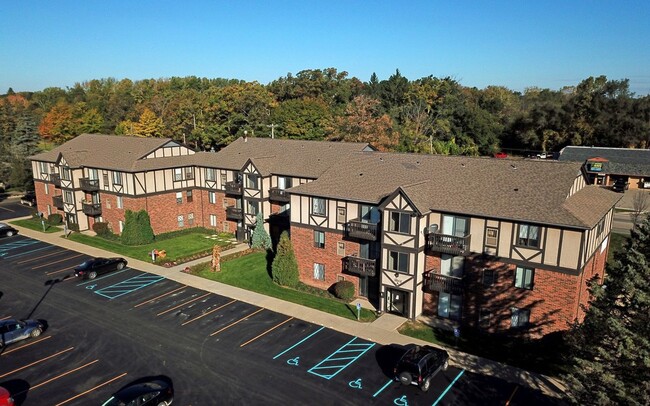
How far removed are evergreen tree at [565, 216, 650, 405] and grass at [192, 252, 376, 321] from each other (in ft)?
50.2

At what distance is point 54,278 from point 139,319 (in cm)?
1334

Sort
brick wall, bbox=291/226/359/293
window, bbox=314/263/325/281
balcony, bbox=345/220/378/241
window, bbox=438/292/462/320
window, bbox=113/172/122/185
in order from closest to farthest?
window, bbox=438/292/462/320
balcony, bbox=345/220/378/241
brick wall, bbox=291/226/359/293
window, bbox=314/263/325/281
window, bbox=113/172/122/185

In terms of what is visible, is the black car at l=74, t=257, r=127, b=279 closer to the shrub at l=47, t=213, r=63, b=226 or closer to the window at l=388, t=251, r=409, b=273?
the shrub at l=47, t=213, r=63, b=226

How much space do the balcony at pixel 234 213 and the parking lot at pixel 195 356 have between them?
13.4 meters

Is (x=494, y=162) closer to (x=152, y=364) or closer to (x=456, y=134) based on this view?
(x=152, y=364)

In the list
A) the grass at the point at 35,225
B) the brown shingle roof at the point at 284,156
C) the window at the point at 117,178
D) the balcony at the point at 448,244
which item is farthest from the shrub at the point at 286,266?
the grass at the point at 35,225

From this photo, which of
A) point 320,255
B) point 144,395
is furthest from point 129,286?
point 144,395

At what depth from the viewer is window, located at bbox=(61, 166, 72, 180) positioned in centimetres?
5544

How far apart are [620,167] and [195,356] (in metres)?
69.0

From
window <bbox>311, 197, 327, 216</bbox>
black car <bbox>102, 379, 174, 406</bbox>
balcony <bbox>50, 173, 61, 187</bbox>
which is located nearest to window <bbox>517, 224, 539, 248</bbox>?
window <bbox>311, 197, 327, 216</bbox>

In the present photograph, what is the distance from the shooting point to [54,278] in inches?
1619

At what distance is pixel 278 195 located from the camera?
47.5m

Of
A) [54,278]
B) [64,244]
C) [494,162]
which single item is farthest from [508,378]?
[64,244]

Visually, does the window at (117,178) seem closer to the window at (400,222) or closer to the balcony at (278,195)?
the balcony at (278,195)
